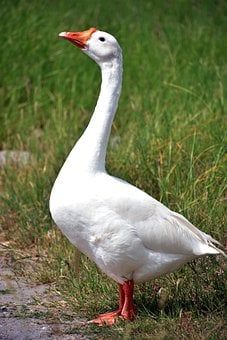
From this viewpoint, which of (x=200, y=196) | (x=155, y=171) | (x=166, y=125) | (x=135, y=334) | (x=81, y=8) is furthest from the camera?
(x=81, y=8)

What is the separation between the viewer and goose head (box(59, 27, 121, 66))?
602cm

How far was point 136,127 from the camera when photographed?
345 inches

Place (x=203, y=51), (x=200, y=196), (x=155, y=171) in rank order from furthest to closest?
(x=203, y=51), (x=155, y=171), (x=200, y=196)

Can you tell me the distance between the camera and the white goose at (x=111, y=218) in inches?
226

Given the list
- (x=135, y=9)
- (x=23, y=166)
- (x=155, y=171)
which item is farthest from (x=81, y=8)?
(x=155, y=171)

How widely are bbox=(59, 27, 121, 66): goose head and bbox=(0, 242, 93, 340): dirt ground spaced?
129cm

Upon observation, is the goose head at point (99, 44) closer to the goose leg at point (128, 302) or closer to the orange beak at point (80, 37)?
the orange beak at point (80, 37)

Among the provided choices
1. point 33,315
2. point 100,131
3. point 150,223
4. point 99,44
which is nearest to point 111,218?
point 150,223

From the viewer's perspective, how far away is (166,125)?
8.55 m

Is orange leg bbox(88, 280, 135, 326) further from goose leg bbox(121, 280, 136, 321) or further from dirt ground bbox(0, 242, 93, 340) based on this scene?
dirt ground bbox(0, 242, 93, 340)

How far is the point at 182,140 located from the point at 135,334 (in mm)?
2722

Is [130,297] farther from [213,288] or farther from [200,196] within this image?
[200,196]

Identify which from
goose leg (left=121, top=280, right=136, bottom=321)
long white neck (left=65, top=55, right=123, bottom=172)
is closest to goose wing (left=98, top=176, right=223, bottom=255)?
long white neck (left=65, top=55, right=123, bottom=172)

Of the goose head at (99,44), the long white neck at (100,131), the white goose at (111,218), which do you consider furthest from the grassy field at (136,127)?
the goose head at (99,44)
